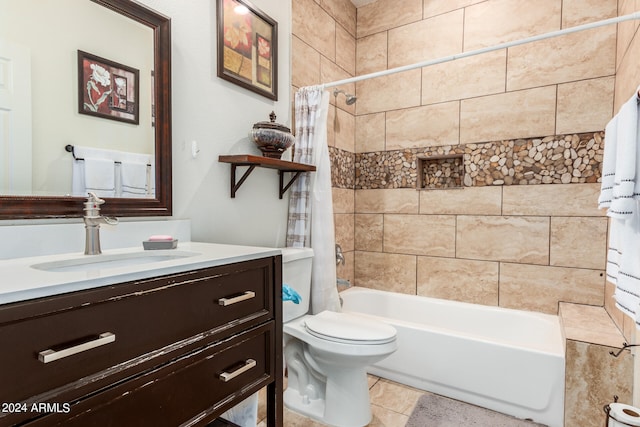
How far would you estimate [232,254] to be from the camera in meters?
1.17

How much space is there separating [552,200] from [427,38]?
1.51 meters

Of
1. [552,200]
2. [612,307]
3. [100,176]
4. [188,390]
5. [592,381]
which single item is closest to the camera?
[188,390]

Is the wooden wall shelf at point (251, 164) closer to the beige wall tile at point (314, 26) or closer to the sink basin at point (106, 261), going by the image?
the sink basin at point (106, 261)

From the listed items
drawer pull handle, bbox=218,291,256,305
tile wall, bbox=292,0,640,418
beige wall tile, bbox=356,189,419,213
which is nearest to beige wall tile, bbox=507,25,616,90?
tile wall, bbox=292,0,640,418

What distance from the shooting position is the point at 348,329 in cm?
177

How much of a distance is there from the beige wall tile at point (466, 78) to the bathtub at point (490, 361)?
5.11ft

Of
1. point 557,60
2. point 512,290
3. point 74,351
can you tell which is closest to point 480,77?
point 557,60

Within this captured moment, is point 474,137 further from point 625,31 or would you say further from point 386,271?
point 386,271

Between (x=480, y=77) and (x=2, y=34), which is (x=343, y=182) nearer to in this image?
(x=480, y=77)

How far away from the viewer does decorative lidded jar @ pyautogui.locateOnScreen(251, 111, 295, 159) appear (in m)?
1.95

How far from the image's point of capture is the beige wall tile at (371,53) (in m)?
3.00

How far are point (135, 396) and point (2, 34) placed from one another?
1144mm

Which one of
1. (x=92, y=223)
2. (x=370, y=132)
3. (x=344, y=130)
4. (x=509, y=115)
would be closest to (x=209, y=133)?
(x=92, y=223)

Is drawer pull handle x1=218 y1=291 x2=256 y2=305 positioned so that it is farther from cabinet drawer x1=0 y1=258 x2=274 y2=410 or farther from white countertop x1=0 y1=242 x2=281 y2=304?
white countertop x1=0 y1=242 x2=281 y2=304
